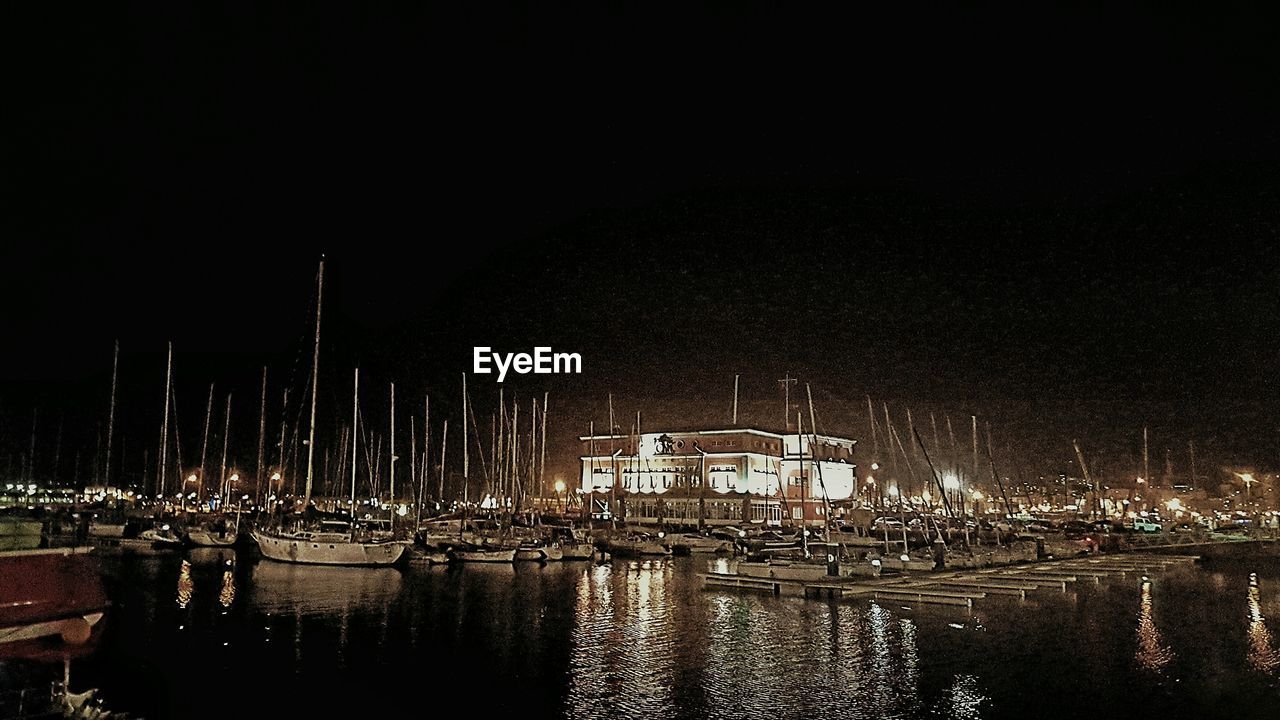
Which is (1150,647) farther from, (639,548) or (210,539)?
(210,539)

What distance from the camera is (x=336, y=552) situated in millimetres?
47219


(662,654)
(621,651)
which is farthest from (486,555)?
(662,654)

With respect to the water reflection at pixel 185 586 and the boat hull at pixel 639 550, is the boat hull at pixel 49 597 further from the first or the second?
the boat hull at pixel 639 550

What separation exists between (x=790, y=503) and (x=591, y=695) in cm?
10855

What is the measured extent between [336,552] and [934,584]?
98.8 ft

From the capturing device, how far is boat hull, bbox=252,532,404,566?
46906 mm

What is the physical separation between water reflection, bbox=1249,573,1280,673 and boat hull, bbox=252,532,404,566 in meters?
37.3

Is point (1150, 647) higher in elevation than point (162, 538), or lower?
lower

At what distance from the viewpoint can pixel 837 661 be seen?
22172mm

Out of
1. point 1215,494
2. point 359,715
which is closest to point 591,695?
point 359,715

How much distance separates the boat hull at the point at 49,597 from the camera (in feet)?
33.6

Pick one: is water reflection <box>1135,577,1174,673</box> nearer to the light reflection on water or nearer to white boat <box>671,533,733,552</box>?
the light reflection on water

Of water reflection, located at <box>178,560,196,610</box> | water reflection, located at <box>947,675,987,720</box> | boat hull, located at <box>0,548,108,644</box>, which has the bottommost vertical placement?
water reflection, located at <box>947,675,987,720</box>

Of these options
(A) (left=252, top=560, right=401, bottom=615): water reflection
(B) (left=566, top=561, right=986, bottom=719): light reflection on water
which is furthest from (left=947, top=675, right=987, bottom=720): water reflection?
(A) (left=252, top=560, right=401, bottom=615): water reflection
